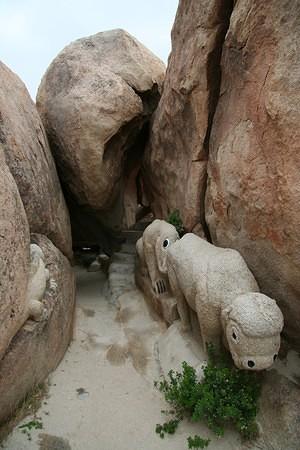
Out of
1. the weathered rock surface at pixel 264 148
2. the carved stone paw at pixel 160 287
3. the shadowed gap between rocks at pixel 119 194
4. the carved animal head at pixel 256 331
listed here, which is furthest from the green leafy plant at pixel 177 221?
the carved animal head at pixel 256 331

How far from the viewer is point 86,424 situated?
13.3ft

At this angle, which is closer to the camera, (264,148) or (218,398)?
(218,398)

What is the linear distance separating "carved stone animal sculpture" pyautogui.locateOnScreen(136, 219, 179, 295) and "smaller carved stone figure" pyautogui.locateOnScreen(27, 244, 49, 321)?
191 centimetres

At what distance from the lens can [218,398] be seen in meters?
3.73

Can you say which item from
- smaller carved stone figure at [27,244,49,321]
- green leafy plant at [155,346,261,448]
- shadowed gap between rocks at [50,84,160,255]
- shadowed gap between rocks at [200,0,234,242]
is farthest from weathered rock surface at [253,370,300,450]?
shadowed gap between rocks at [50,84,160,255]

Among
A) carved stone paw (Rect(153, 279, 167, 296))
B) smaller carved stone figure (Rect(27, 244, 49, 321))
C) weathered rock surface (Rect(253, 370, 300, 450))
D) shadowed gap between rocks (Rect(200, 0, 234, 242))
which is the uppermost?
shadowed gap between rocks (Rect(200, 0, 234, 242))

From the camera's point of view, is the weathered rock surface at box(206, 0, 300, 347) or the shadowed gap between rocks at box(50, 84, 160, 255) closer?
the weathered rock surface at box(206, 0, 300, 347)

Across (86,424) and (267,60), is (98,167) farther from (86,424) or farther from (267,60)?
(86,424)

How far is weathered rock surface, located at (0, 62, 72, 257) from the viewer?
15.7 feet

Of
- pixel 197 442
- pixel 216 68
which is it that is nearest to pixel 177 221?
pixel 216 68

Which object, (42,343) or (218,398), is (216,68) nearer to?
(218,398)

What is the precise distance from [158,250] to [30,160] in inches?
92.6

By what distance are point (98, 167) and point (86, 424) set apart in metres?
4.35

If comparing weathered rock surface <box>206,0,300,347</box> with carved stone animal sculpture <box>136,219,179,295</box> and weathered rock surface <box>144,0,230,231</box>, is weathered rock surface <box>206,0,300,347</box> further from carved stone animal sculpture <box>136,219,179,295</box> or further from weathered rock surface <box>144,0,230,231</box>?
carved stone animal sculpture <box>136,219,179,295</box>
